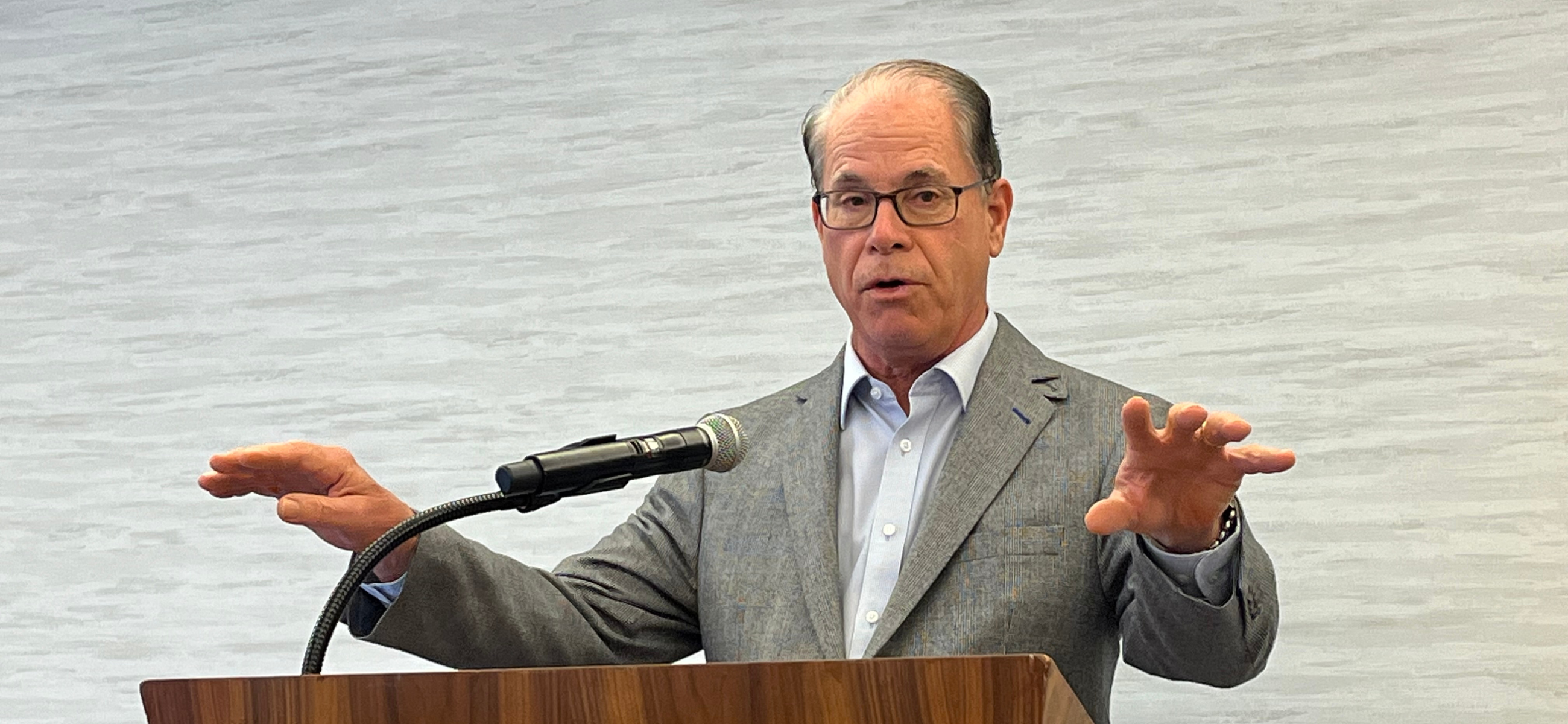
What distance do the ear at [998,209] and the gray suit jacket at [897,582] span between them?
14 centimetres

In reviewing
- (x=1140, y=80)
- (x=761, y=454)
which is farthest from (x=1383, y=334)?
(x=761, y=454)

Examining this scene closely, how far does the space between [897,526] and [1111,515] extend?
572 millimetres

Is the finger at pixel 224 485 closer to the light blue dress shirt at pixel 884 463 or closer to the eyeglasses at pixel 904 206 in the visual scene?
the light blue dress shirt at pixel 884 463

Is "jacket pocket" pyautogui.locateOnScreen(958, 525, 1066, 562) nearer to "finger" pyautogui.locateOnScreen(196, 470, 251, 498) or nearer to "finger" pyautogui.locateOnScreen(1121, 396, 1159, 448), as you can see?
"finger" pyautogui.locateOnScreen(1121, 396, 1159, 448)

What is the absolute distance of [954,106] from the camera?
2.08 meters

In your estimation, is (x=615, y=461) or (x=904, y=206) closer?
(x=615, y=461)

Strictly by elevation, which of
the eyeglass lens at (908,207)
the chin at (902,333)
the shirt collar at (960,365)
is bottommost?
the shirt collar at (960,365)

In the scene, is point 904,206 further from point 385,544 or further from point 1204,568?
point 385,544

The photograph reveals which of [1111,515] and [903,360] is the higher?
[903,360]

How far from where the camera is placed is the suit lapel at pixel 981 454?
181cm

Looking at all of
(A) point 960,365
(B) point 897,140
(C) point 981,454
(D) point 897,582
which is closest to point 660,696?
(D) point 897,582

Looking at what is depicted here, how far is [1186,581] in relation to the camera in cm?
154

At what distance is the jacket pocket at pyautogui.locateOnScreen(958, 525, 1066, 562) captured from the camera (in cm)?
182

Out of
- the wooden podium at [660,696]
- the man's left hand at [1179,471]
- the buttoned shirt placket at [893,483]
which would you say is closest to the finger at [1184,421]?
the man's left hand at [1179,471]
